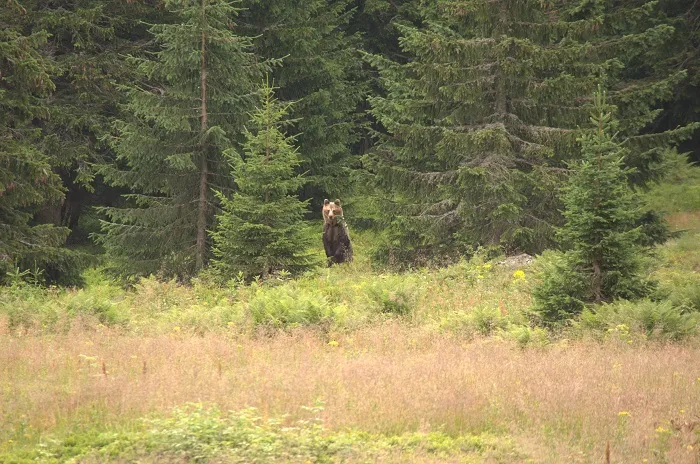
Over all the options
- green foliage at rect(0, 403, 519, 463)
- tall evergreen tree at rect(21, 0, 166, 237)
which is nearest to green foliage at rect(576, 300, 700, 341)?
green foliage at rect(0, 403, 519, 463)

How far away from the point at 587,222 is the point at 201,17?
12851 mm

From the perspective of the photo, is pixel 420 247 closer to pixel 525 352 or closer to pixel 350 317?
pixel 350 317

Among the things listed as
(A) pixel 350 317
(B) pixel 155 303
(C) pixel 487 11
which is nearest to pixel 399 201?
(C) pixel 487 11

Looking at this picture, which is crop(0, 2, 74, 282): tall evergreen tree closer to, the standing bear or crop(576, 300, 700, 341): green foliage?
the standing bear

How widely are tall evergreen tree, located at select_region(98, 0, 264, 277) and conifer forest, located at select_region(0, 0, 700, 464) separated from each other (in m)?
0.08

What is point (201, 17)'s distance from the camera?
67.6 ft

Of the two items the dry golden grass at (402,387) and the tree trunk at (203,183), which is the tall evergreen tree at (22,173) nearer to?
the tree trunk at (203,183)

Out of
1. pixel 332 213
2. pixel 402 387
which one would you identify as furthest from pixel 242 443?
pixel 332 213

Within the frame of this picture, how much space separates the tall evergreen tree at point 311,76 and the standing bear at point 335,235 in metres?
8.38

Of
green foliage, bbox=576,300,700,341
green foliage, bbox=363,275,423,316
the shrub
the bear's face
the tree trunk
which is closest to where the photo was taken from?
green foliage, bbox=576,300,700,341

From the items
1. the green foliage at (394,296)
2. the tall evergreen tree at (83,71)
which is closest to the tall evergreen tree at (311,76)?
the tall evergreen tree at (83,71)

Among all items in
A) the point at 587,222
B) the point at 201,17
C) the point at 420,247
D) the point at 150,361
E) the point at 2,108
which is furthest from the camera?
the point at 420,247

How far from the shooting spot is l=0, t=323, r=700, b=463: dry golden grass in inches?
290

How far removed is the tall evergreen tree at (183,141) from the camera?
2056 centimetres
